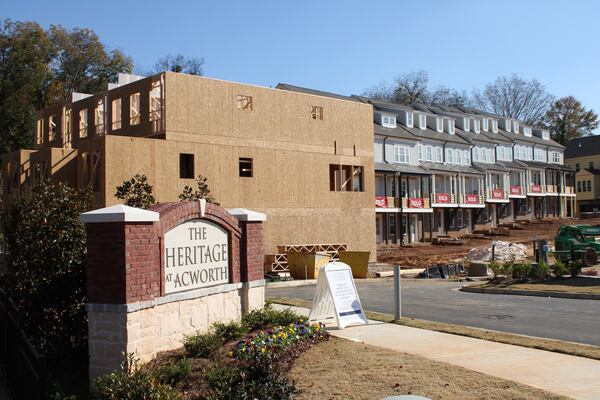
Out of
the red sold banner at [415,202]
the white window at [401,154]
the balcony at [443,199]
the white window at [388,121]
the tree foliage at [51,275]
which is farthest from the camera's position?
the balcony at [443,199]

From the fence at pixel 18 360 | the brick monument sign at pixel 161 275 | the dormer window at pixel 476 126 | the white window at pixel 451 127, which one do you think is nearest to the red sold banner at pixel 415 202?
the white window at pixel 451 127

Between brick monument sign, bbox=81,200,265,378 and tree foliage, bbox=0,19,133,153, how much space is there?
47.4 metres

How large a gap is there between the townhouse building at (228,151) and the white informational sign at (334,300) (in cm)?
1429

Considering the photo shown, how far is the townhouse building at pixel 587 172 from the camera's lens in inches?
3307

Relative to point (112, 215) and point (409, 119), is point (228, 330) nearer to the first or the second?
point (112, 215)

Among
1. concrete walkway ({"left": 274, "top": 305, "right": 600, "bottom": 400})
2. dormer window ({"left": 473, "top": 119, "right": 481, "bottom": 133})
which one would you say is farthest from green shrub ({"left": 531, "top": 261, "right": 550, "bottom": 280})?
dormer window ({"left": 473, "top": 119, "right": 481, "bottom": 133})

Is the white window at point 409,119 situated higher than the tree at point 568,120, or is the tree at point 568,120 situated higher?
the tree at point 568,120

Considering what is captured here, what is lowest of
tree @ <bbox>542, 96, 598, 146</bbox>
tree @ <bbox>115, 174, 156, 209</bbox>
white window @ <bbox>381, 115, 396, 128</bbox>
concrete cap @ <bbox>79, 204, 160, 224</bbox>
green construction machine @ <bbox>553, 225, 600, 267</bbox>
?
green construction machine @ <bbox>553, 225, 600, 267</bbox>

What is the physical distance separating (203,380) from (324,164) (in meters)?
27.2

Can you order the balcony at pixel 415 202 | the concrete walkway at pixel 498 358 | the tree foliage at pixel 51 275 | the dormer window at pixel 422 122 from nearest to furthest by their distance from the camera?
the concrete walkway at pixel 498 358 < the tree foliage at pixel 51 275 < the balcony at pixel 415 202 < the dormer window at pixel 422 122

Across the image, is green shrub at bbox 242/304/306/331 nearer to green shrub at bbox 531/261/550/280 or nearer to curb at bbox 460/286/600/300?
curb at bbox 460/286/600/300

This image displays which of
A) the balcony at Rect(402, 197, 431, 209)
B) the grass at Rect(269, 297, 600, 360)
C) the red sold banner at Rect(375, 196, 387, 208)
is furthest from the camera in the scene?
the balcony at Rect(402, 197, 431, 209)

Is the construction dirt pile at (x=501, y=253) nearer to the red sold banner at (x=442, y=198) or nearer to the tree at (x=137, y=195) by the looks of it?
the red sold banner at (x=442, y=198)

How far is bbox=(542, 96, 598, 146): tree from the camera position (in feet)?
323
